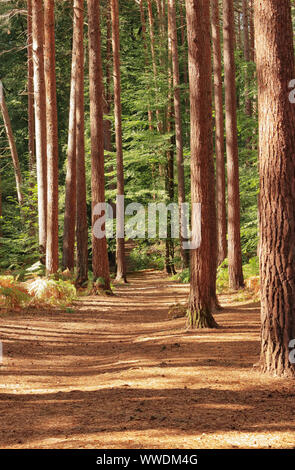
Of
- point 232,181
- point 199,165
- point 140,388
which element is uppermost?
point 232,181

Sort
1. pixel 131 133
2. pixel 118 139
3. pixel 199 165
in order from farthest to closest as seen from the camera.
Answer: pixel 131 133
pixel 118 139
pixel 199 165

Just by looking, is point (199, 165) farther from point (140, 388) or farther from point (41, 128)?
point (41, 128)

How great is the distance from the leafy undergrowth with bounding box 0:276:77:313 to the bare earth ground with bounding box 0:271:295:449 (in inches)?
58.5

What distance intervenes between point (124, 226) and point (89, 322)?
40.2ft

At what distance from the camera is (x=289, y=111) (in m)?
6.43

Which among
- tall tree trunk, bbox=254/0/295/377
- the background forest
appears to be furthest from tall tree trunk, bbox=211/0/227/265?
tall tree trunk, bbox=254/0/295/377

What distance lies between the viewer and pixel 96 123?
1677 centimetres

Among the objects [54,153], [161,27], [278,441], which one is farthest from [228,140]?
[161,27]

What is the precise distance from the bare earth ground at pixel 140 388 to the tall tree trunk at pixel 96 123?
4.92 m

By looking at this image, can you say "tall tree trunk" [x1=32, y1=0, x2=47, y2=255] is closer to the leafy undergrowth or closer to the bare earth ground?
the leafy undergrowth

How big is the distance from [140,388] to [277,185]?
9.08 feet

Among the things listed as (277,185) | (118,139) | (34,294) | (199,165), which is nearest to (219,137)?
(118,139)

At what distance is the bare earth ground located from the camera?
4.84m
